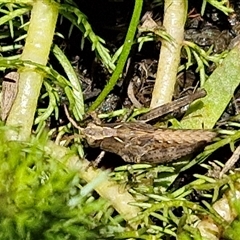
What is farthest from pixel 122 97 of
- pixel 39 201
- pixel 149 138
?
pixel 39 201

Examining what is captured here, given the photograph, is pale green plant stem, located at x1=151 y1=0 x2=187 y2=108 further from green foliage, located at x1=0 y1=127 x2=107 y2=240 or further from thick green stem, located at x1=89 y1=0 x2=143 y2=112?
green foliage, located at x1=0 y1=127 x2=107 y2=240

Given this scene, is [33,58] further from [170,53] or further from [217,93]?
[217,93]

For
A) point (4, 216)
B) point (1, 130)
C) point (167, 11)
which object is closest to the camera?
point (4, 216)

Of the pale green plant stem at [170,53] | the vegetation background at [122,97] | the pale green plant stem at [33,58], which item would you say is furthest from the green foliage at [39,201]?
the pale green plant stem at [170,53]

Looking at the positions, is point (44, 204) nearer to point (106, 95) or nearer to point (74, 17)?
point (106, 95)

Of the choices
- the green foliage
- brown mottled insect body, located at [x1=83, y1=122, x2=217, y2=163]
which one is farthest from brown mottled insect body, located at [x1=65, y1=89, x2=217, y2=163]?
the green foliage

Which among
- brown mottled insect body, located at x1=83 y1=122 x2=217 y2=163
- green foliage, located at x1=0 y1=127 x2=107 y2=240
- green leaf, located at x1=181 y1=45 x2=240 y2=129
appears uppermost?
green leaf, located at x1=181 y1=45 x2=240 y2=129

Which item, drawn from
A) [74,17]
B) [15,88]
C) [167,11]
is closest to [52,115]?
[15,88]
